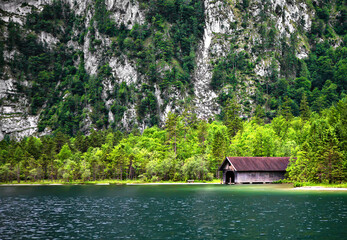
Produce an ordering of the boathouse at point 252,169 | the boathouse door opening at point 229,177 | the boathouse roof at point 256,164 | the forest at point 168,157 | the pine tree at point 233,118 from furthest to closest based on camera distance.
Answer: the pine tree at point 233,118 → the boathouse door opening at point 229,177 → the forest at point 168,157 → the boathouse at point 252,169 → the boathouse roof at point 256,164

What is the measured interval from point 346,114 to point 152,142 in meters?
65.9

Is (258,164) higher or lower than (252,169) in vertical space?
higher

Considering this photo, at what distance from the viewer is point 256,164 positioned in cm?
9419

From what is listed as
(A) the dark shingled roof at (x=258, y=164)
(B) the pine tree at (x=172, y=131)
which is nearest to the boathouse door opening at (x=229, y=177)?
(A) the dark shingled roof at (x=258, y=164)

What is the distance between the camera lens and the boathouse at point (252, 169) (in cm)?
9238

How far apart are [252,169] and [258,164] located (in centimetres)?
257

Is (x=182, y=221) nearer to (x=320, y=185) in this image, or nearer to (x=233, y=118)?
(x=320, y=185)

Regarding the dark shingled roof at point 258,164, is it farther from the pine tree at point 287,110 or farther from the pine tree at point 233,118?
the pine tree at point 287,110

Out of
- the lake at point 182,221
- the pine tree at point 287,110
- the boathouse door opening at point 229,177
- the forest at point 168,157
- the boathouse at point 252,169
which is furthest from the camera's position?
the pine tree at point 287,110

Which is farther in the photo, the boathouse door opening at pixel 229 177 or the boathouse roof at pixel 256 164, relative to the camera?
the boathouse door opening at pixel 229 177

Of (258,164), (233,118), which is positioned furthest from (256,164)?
(233,118)

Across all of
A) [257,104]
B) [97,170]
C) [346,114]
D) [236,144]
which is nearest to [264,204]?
[346,114]

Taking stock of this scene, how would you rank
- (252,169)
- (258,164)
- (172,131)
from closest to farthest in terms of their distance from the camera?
(252,169)
(258,164)
(172,131)

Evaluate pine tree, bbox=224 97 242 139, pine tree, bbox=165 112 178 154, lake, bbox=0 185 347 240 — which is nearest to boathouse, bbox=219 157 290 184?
pine tree, bbox=165 112 178 154
